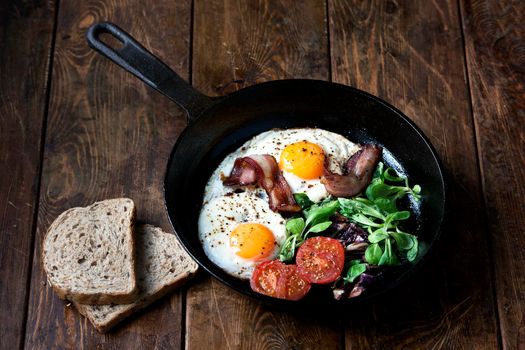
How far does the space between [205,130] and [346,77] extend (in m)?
1.14

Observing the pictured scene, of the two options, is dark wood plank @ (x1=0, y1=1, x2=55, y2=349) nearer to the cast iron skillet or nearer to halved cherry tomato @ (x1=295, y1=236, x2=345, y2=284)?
the cast iron skillet

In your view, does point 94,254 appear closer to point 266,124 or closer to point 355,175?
point 266,124

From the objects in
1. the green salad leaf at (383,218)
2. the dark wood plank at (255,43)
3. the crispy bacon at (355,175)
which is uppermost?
the dark wood plank at (255,43)

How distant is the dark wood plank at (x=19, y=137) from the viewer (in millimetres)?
3994

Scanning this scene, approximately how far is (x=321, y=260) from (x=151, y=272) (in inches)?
38.9

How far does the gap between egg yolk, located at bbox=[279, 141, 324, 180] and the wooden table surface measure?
788 mm

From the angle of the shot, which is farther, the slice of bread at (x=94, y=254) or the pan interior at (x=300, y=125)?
the pan interior at (x=300, y=125)

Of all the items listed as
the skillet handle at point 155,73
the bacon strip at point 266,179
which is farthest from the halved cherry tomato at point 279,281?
the skillet handle at point 155,73

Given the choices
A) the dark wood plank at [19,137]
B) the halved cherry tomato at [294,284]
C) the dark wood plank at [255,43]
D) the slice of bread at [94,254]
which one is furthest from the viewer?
the dark wood plank at [255,43]

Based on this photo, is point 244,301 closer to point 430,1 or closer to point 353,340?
point 353,340

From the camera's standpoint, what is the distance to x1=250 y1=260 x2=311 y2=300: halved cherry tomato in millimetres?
3643

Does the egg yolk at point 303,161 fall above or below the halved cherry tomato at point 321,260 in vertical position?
above

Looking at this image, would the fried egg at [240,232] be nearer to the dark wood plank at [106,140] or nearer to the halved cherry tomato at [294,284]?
the halved cherry tomato at [294,284]

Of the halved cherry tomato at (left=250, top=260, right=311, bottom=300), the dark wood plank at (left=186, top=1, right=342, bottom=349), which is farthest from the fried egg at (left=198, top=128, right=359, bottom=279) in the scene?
the dark wood plank at (left=186, top=1, right=342, bottom=349)
